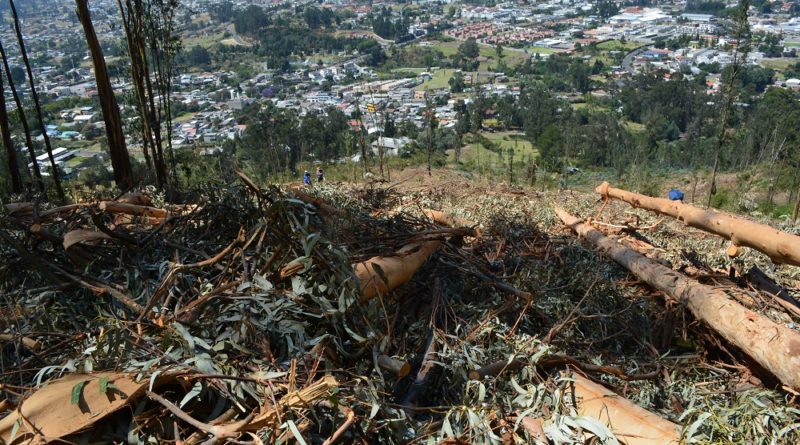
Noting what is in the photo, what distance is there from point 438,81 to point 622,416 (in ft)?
138

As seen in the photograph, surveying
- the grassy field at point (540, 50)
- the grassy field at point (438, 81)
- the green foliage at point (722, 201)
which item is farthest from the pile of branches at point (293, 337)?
the grassy field at point (540, 50)

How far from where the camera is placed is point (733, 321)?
115 inches

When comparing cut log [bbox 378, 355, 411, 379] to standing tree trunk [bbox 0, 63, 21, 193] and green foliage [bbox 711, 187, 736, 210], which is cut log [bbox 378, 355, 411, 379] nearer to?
standing tree trunk [bbox 0, 63, 21, 193]

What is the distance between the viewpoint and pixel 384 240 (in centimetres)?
315

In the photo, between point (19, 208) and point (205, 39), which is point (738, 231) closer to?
point (19, 208)

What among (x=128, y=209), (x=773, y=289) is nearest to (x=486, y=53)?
(x=773, y=289)

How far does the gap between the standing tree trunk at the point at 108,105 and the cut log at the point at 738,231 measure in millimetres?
5453

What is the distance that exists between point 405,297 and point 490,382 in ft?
2.76

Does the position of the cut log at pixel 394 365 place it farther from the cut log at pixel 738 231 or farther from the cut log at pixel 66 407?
the cut log at pixel 738 231

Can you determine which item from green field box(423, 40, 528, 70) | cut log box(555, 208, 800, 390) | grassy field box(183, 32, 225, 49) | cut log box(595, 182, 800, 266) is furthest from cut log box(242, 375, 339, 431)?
grassy field box(183, 32, 225, 49)

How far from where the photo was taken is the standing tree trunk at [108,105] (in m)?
5.99

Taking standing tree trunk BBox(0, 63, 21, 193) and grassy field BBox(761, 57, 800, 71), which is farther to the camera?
grassy field BBox(761, 57, 800, 71)

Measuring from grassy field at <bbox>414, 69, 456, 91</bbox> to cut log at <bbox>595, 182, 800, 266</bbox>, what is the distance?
34497mm

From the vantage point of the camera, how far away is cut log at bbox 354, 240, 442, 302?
2556mm
